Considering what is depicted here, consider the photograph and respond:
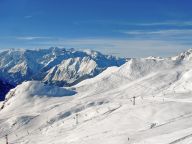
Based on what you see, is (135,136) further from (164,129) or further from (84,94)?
(84,94)

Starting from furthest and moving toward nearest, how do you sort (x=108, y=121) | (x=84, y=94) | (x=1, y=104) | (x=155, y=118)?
(x=1, y=104) → (x=84, y=94) → (x=108, y=121) → (x=155, y=118)

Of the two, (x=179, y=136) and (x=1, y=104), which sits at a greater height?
(x=179, y=136)

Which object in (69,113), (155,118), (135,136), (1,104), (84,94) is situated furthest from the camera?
(1,104)

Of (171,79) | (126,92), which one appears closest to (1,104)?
(126,92)

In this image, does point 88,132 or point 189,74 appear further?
point 189,74

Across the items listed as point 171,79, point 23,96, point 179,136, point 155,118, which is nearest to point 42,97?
point 23,96

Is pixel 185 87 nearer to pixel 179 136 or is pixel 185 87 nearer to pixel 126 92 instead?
pixel 126 92
